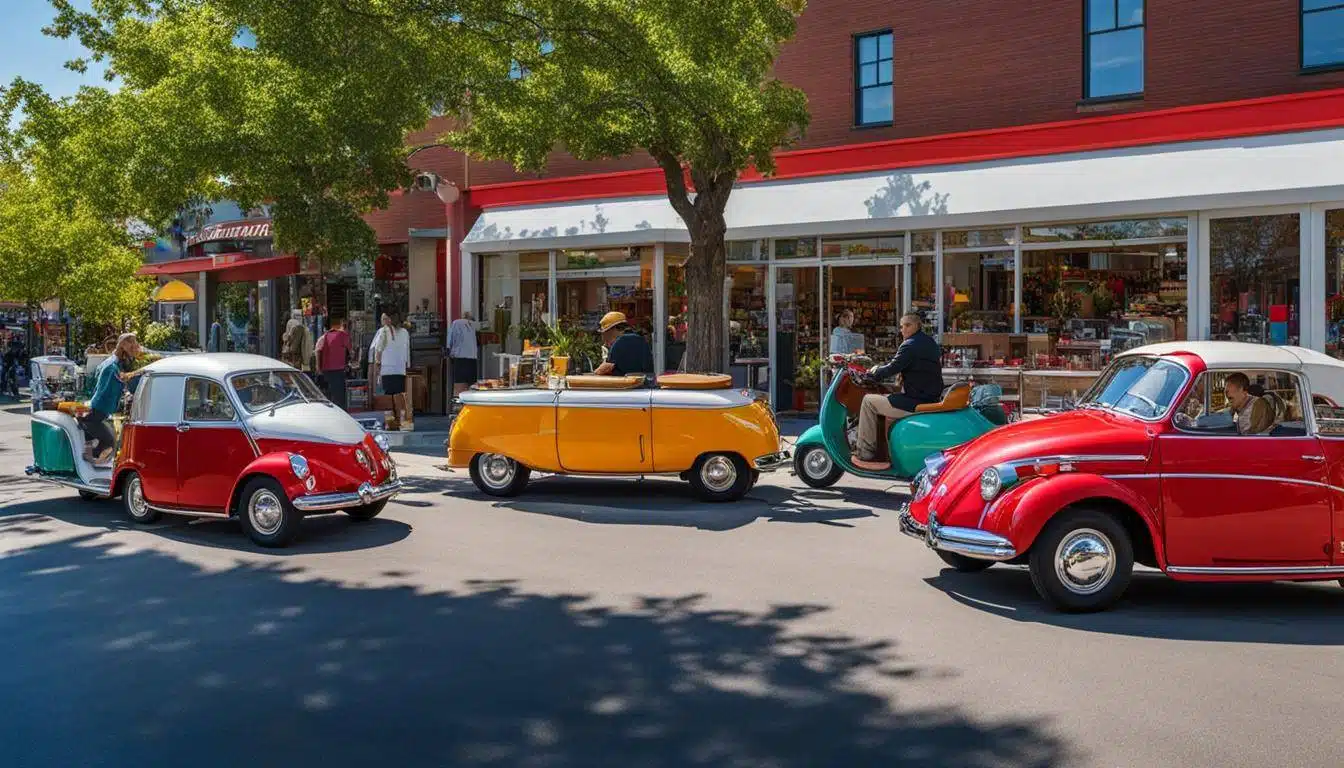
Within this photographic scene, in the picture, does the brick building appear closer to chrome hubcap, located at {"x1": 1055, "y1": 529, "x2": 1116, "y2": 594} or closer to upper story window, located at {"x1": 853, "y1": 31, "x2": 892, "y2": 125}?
upper story window, located at {"x1": 853, "y1": 31, "x2": 892, "y2": 125}

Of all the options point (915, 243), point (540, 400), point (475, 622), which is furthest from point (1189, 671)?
point (915, 243)

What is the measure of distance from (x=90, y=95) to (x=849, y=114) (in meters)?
12.9

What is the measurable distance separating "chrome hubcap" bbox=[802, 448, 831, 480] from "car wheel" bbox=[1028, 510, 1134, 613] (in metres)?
5.42

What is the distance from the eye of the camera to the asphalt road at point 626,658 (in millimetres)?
5008

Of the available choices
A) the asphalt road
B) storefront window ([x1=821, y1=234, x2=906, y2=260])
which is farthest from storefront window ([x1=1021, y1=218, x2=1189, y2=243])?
the asphalt road

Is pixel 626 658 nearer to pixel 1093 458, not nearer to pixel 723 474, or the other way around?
pixel 1093 458

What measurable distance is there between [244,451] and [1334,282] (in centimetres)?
1253

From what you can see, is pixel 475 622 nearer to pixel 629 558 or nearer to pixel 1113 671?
pixel 629 558

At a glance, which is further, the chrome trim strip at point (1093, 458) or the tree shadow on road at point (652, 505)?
the tree shadow on road at point (652, 505)

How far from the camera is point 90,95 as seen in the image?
67.5 feet

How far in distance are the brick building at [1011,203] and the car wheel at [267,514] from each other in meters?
9.92

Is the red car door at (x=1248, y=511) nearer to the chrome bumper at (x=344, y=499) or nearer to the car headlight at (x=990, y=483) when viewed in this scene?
the car headlight at (x=990, y=483)

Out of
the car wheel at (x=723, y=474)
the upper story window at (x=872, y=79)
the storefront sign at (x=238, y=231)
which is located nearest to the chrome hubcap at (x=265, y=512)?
the car wheel at (x=723, y=474)

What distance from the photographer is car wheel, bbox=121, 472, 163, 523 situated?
416 inches
